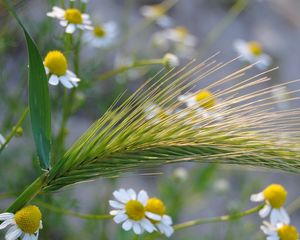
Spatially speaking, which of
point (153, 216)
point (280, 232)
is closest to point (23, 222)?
point (153, 216)

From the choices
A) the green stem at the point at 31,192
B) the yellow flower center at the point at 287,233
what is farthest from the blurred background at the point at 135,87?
the yellow flower center at the point at 287,233

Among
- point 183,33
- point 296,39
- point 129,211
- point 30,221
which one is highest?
point 296,39

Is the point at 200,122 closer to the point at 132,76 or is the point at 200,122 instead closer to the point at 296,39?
the point at 132,76

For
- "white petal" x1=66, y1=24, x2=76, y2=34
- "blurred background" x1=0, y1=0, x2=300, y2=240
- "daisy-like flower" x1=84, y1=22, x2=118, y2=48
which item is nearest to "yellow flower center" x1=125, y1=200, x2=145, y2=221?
"blurred background" x1=0, y1=0, x2=300, y2=240

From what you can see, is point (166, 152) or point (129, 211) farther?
point (129, 211)

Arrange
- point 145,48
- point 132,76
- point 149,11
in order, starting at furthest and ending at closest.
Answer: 1. point 145,48
2. point 149,11
3. point 132,76

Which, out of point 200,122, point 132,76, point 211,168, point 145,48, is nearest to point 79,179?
point 200,122

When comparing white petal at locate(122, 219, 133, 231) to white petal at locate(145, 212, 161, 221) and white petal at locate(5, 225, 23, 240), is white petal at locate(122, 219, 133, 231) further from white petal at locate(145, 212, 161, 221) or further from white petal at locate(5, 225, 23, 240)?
white petal at locate(5, 225, 23, 240)

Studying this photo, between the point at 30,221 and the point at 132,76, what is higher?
the point at 132,76
